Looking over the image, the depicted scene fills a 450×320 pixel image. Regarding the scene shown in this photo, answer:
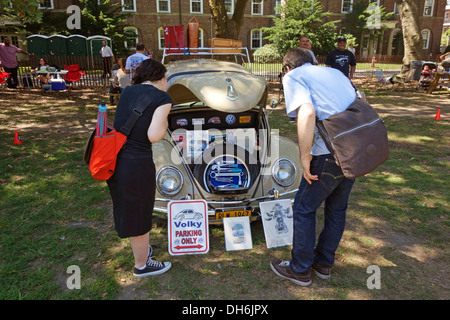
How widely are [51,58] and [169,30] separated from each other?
15588 mm

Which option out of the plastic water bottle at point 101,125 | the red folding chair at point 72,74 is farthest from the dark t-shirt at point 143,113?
the red folding chair at point 72,74

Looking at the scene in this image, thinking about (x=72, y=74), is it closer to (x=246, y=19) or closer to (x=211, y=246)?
(x=211, y=246)

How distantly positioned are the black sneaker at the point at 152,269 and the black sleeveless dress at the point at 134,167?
0.53 metres

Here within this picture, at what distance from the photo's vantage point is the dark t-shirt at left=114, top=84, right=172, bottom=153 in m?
2.67

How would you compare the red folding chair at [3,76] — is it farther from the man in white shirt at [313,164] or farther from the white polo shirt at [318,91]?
the white polo shirt at [318,91]

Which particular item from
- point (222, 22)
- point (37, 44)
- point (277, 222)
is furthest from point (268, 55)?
point (277, 222)

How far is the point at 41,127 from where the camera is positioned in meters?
8.63

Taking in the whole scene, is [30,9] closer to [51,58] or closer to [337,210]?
[337,210]

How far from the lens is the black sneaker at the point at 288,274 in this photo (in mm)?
3029

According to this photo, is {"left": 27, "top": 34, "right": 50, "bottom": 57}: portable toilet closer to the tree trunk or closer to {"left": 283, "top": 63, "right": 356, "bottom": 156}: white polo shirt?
the tree trunk

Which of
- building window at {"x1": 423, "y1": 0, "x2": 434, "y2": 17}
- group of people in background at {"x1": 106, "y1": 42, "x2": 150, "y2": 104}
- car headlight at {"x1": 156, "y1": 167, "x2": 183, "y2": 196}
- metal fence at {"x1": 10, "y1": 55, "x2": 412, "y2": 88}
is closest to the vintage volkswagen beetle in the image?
car headlight at {"x1": 156, "y1": 167, "x2": 183, "y2": 196}

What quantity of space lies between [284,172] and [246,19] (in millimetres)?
30917

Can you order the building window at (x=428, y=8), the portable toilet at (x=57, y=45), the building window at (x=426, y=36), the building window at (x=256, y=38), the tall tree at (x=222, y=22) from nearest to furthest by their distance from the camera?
the tall tree at (x=222, y=22)
the portable toilet at (x=57, y=45)
the building window at (x=256, y=38)
the building window at (x=428, y=8)
the building window at (x=426, y=36)

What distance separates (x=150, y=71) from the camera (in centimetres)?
283
